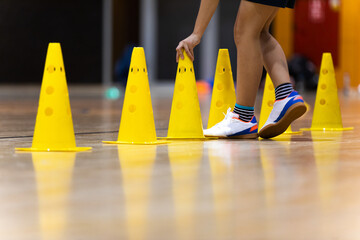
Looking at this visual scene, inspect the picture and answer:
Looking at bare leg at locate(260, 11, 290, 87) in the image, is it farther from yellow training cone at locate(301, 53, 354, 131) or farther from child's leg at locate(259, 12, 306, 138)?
yellow training cone at locate(301, 53, 354, 131)

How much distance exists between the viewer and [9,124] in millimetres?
4652

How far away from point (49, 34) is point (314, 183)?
14.2 meters

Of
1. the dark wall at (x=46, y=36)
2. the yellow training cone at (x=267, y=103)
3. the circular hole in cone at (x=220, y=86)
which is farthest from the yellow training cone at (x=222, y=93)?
the dark wall at (x=46, y=36)

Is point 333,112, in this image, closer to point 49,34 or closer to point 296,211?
point 296,211

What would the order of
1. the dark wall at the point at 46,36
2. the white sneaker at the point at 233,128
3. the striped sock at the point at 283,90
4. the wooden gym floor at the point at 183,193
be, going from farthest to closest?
the dark wall at the point at 46,36
the white sneaker at the point at 233,128
the striped sock at the point at 283,90
the wooden gym floor at the point at 183,193

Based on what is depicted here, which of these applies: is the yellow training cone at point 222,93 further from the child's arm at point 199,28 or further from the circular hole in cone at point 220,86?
the child's arm at point 199,28

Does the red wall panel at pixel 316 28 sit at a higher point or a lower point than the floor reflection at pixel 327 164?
higher

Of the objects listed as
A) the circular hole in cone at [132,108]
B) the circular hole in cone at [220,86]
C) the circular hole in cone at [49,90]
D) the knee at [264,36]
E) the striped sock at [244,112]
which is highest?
the knee at [264,36]

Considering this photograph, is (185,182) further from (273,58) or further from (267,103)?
(267,103)

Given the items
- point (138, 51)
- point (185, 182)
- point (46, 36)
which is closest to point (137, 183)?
point (185, 182)

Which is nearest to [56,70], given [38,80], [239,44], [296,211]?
[239,44]

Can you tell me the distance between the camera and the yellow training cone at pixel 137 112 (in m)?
3.24

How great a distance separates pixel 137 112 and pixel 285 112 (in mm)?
708

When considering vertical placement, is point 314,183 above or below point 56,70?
below
